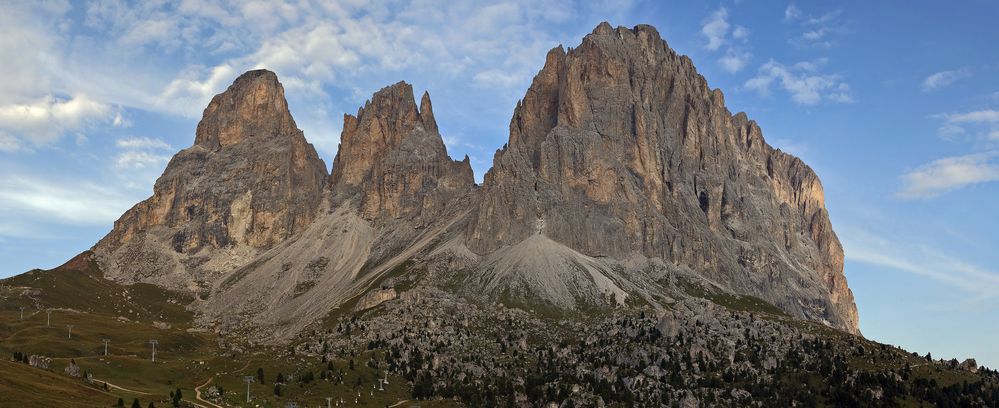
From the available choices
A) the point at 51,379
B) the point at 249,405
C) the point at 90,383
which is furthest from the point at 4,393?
the point at 249,405

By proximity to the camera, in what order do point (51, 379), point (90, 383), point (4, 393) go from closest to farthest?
point (4, 393), point (51, 379), point (90, 383)

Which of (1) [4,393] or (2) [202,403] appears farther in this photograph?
(2) [202,403]

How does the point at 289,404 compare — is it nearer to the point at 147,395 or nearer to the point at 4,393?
the point at 147,395

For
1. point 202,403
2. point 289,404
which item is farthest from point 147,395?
point 289,404

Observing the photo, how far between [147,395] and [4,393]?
120 feet

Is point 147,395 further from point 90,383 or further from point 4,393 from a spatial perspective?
point 4,393

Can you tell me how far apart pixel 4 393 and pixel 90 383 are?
35.6 meters

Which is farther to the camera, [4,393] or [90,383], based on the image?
[90,383]

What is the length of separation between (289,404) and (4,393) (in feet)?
192

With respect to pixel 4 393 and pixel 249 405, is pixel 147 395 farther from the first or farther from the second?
pixel 4 393

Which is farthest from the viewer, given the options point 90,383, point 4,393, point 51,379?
point 90,383

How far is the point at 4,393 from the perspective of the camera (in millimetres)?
153250

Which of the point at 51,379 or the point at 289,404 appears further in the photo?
the point at 289,404

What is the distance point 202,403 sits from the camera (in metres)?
191
